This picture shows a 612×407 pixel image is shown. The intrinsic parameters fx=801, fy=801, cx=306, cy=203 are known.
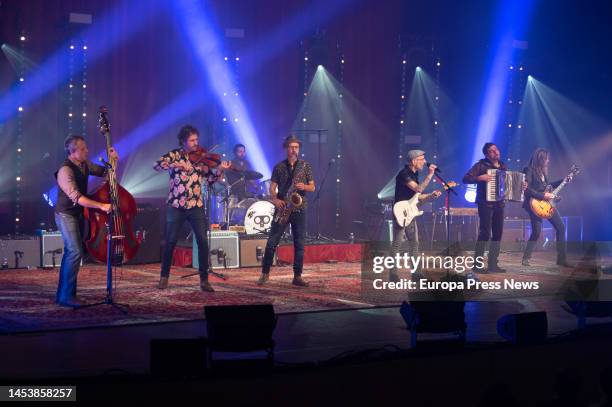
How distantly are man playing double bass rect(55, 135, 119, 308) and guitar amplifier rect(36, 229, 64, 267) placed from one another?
4711mm

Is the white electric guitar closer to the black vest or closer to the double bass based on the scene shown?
the double bass

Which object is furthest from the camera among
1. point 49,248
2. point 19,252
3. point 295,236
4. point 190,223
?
point 49,248

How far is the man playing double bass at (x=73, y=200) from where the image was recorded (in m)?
8.55

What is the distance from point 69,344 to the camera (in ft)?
23.5

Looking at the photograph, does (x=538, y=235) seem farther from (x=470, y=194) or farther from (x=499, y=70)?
(x=499, y=70)

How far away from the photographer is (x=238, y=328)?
561 cm

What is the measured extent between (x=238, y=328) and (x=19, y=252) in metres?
8.67

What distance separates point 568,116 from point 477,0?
11.8 ft

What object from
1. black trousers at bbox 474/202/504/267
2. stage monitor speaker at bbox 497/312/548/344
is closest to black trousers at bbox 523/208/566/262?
black trousers at bbox 474/202/504/267

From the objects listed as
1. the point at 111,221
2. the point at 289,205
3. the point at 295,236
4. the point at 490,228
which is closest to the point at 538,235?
the point at 490,228

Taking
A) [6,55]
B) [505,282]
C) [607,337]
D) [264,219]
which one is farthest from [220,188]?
[607,337]

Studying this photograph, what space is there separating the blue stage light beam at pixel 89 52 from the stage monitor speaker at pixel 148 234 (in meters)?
3.02

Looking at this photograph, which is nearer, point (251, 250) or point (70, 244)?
point (70, 244)

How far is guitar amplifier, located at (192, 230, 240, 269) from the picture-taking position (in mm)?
13477
